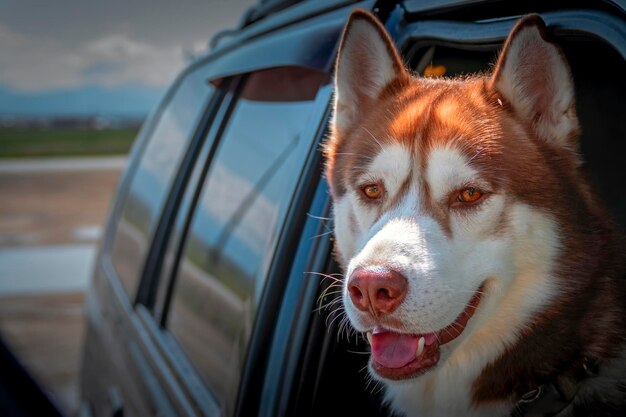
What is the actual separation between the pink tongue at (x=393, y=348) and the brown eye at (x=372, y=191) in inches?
15.9

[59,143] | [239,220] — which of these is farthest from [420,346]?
[59,143]

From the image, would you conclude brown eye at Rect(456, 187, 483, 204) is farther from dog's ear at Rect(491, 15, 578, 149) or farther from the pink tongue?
the pink tongue

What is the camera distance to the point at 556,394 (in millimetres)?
1675

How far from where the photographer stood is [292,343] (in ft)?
6.32

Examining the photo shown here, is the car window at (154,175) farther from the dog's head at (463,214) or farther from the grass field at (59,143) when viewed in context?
the grass field at (59,143)

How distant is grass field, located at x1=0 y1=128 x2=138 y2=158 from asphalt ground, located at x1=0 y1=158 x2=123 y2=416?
14548 millimetres

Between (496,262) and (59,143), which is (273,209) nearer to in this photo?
(496,262)

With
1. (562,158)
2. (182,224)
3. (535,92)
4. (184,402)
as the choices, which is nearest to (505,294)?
(562,158)

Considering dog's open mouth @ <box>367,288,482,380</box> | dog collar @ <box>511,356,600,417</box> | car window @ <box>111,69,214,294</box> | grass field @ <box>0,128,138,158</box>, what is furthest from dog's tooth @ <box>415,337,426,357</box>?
grass field @ <box>0,128,138,158</box>

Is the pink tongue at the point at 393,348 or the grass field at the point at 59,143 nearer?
the pink tongue at the point at 393,348

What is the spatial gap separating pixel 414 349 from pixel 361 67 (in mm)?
799

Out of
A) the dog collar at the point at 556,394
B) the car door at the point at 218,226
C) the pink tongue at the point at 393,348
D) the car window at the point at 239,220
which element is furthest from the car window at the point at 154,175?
the dog collar at the point at 556,394

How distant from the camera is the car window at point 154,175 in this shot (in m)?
3.31

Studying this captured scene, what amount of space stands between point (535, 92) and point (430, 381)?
75cm
